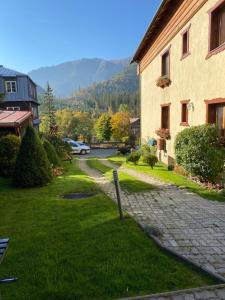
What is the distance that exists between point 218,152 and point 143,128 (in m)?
14.9

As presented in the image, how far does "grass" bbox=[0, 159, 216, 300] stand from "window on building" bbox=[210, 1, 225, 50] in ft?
23.8

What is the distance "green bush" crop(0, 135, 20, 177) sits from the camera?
12391 mm

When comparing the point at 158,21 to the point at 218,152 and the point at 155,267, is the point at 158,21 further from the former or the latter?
the point at 155,267

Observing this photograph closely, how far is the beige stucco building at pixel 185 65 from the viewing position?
991cm

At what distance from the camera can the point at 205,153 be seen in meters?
9.48

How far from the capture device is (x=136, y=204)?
7.86 m

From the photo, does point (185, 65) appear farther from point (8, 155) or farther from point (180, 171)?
point (8, 155)

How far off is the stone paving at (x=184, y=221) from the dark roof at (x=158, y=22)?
954 centimetres

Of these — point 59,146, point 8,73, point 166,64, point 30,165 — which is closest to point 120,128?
point 8,73

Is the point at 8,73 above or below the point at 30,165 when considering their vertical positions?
above

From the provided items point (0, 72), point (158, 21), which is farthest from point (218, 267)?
point (0, 72)

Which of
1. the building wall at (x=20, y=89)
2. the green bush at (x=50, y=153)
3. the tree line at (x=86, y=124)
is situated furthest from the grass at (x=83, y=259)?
the tree line at (x=86, y=124)

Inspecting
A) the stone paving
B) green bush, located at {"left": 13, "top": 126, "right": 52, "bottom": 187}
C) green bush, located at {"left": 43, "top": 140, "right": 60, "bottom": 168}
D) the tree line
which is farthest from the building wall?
the stone paving

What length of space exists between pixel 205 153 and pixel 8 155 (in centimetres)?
875
